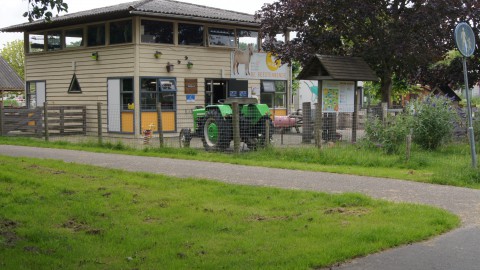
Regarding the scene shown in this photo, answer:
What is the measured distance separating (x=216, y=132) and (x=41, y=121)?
29.3 ft

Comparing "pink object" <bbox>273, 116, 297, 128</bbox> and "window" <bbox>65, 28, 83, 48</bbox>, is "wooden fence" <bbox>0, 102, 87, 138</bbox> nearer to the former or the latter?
"window" <bbox>65, 28, 83, 48</bbox>

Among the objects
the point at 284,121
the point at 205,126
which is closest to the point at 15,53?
the point at 284,121

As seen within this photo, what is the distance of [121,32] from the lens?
2578 centimetres

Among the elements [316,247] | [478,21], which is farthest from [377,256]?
[478,21]

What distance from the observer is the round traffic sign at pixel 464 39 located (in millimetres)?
12025

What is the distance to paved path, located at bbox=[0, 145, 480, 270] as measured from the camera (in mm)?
6422

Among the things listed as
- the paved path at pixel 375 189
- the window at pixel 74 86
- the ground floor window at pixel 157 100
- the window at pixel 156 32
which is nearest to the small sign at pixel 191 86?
the ground floor window at pixel 157 100

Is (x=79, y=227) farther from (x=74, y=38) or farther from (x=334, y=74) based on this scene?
(x=74, y=38)

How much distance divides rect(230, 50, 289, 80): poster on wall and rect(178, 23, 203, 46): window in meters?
1.92

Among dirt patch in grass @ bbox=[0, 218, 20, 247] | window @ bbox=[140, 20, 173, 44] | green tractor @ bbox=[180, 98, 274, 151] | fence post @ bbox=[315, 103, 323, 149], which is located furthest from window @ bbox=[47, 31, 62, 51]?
dirt patch in grass @ bbox=[0, 218, 20, 247]

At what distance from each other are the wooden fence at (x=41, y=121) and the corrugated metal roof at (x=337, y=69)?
9.76 m

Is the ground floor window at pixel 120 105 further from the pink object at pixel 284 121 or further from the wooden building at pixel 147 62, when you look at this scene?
the pink object at pixel 284 121

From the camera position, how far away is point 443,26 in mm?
20531

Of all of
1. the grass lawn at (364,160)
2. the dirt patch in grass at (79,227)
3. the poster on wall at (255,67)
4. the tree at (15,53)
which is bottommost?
the dirt patch in grass at (79,227)
